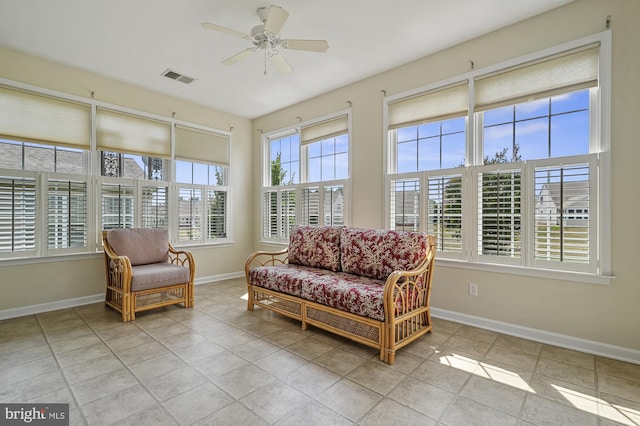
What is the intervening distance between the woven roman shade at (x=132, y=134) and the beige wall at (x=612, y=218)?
11.0 ft

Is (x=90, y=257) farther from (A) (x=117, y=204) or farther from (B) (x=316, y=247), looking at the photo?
(B) (x=316, y=247)

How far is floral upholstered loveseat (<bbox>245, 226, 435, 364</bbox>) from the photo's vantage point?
8.10 ft

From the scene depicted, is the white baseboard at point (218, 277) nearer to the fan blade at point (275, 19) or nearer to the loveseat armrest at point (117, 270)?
the loveseat armrest at point (117, 270)

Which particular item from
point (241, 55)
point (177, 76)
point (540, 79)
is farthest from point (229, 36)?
point (540, 79)

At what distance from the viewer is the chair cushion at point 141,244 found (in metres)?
3.73

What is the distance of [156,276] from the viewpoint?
3.48 m

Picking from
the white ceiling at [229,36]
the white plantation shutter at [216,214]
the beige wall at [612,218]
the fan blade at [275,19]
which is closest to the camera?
the fan blade at [275,19]

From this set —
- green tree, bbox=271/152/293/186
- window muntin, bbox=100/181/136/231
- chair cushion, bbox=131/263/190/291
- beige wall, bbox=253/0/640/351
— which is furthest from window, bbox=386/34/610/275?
window muntin, bbox=100/181/136/231

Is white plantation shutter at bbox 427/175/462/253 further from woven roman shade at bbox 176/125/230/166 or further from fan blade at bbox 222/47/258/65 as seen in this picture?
woven roman shade at bbox 176/125/230/166

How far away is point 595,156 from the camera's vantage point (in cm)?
252

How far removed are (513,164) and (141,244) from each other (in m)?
4.33

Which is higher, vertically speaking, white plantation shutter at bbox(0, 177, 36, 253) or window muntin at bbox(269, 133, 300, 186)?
window muntin at bbox(269, 133, 300, 186)

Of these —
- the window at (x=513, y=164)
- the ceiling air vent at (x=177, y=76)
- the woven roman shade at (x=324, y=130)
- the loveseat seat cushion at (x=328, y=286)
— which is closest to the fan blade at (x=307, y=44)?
the window at (x=513, y=164)

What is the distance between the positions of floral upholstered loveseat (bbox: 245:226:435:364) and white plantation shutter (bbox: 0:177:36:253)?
2.48 m
